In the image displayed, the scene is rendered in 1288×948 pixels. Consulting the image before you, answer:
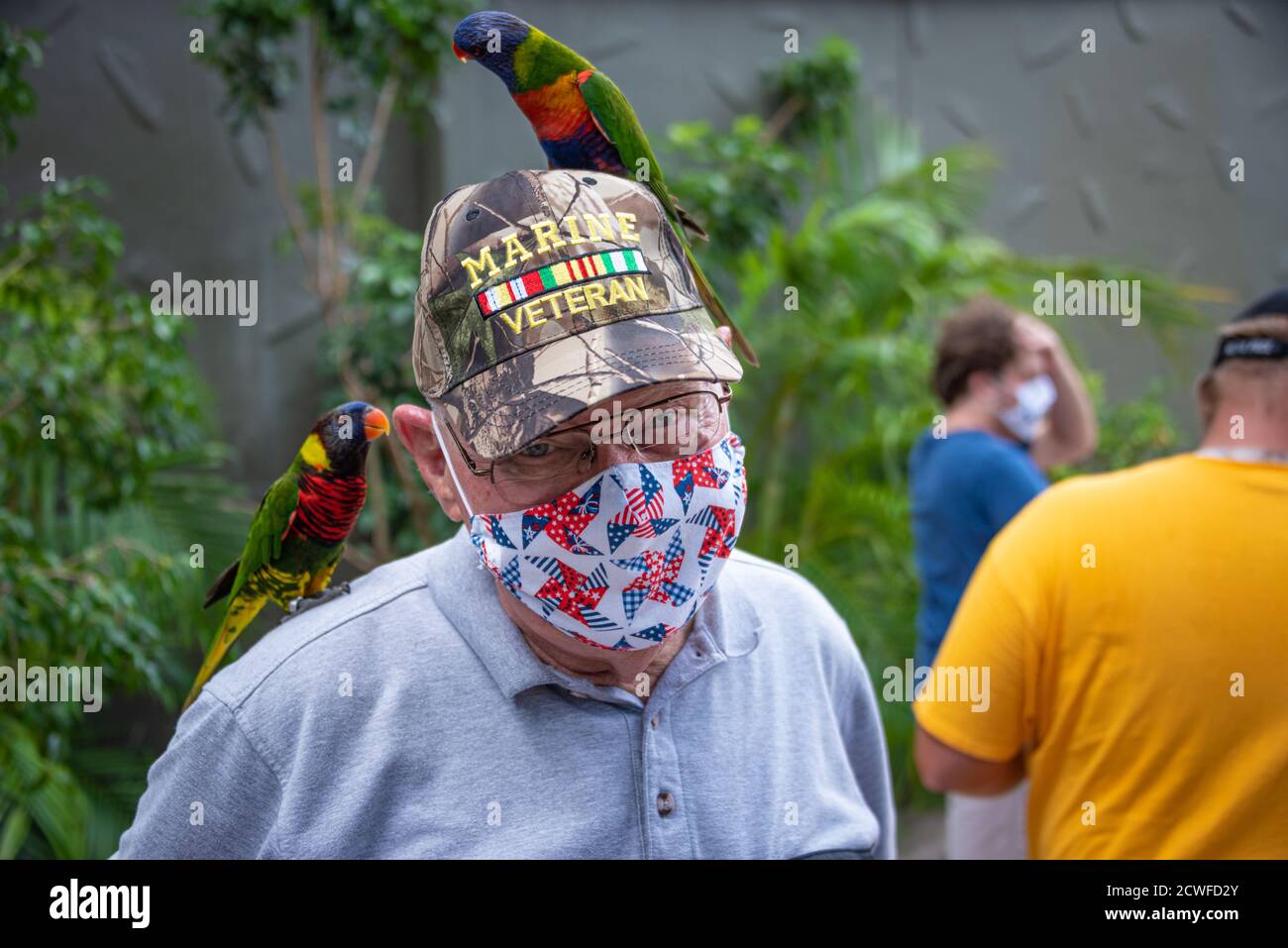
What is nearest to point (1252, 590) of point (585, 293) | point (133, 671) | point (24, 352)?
point (585, 293)

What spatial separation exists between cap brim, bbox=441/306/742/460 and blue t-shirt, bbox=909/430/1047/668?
6.08 feet

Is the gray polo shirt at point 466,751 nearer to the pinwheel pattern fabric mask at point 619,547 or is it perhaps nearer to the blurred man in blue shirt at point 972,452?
the pinwheel pattern fabric mask at point 619,547

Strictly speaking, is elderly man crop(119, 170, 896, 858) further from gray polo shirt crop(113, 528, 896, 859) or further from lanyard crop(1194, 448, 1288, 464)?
lanyard crop(1194, 448, 1288, 464)

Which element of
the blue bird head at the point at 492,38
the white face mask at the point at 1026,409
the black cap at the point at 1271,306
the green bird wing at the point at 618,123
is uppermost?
the blue bird head at the point at 492,38

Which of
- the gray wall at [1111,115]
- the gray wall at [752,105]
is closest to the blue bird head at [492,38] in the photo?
the gray wall at [752,105]

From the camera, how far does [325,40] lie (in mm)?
3113

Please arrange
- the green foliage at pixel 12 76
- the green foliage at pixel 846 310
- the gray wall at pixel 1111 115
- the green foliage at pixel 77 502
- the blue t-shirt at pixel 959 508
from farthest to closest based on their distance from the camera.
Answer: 1. the gray wall at pixel 1111 115
2. the green foliage at pixel 846 310
3. the blue t-shirt at pixel 959 508
4. the green foliage at pixel 77 502
5. the green foliage at pixel 12 76

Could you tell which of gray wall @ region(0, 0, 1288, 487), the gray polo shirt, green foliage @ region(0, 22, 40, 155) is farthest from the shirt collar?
gray wall @ region(0, 0, 1288, 487)

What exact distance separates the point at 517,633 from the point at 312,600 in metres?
0.27

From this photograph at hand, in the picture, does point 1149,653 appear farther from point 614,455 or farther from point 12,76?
point 12,76

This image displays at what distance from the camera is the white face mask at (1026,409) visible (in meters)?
2.96

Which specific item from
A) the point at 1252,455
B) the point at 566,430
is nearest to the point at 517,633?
the point at 566,430

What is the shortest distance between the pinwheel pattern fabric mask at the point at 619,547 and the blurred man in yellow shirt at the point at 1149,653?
81cm
